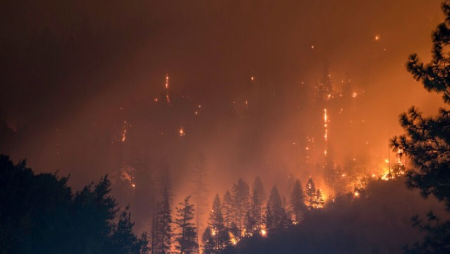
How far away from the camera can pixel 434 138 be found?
10.2 meters

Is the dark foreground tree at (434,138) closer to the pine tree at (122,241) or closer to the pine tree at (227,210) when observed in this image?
the pine tree at (122,241)

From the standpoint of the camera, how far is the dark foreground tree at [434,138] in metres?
10.0

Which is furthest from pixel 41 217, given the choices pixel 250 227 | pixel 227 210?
pixel 227 210

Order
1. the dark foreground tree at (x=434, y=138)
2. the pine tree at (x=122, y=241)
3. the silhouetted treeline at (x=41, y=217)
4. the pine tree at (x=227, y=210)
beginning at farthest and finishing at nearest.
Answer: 1. the pine tree at (x=227, y=210)
2. the pine tree at (x=122, y=241)
3. the silhouetted treeline at (x=41, y=217)
4. the dark foreground tree at (x=434, y=138)

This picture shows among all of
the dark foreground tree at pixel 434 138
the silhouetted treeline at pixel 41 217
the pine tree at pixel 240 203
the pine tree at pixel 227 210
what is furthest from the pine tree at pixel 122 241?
the pine tree at pixel 240 203

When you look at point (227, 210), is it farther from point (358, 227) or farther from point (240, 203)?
point (358, 227)

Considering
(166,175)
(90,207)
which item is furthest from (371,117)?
(90,207)

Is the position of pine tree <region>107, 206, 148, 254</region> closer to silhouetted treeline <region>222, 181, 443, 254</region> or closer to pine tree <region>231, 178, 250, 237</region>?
silhouetted treeline <region>222, 181, 443, 254</region>

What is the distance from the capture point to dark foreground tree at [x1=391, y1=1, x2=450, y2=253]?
10.0 metres

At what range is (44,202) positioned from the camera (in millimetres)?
17516

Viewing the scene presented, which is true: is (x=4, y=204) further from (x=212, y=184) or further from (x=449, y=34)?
(x=212, y=184)

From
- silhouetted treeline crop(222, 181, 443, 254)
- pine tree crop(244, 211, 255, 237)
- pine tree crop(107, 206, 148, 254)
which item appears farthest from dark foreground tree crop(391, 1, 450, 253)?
pine tree crop(244, 211, 255, 237)

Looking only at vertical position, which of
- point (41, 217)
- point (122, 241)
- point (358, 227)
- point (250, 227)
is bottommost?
point (41, 217)

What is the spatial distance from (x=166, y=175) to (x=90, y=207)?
69615 millimetres
